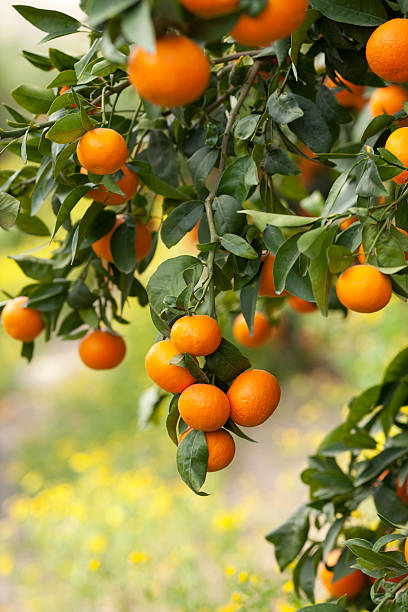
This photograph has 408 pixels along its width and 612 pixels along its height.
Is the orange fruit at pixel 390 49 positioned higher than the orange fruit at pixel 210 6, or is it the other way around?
the orange fruit at pixel 210 6

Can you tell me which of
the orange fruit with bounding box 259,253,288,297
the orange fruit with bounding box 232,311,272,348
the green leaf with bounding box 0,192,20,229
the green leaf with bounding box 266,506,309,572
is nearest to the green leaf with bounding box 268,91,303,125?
the orange fruit with bounding box 259,253,288,297

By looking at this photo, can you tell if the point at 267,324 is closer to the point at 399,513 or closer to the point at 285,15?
the point at 399,513

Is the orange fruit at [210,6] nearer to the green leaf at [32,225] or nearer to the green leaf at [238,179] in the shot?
the green leaf at [238,179]

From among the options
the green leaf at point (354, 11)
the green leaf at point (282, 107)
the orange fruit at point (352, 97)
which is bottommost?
the orange fruit at point (352, 97)

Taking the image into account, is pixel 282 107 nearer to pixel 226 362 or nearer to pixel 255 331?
pixel 226 362

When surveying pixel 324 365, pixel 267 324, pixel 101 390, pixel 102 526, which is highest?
pixel 267 324

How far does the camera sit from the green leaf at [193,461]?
42 centimetres

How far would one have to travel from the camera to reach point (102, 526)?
1626 mm

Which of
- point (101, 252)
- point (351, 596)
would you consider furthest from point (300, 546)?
point (101, 252)

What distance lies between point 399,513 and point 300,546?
0.43 feet

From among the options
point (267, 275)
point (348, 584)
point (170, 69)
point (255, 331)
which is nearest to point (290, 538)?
point (348, 584)

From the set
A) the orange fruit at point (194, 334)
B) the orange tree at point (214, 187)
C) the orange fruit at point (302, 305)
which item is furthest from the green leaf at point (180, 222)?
the orange fruit at point (302, 305)

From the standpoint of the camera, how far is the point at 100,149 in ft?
1.41

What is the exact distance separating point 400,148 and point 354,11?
0.11 m
